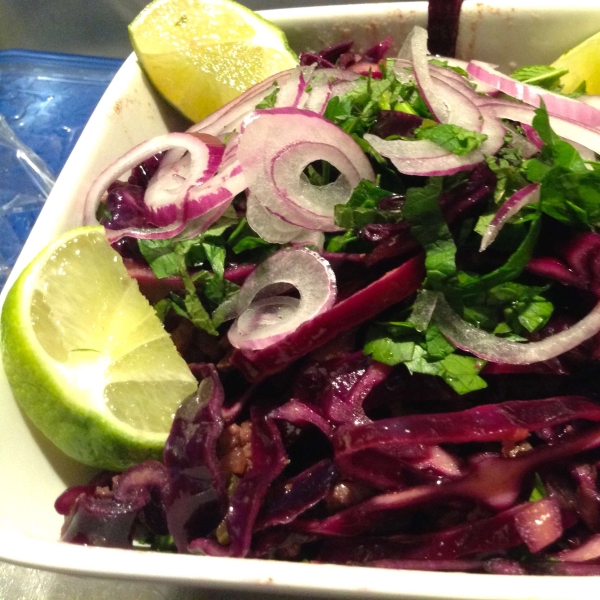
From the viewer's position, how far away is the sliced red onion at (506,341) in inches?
39.8

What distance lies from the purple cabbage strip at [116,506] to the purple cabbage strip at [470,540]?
350mm

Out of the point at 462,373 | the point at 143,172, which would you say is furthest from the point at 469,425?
the point at 143,172

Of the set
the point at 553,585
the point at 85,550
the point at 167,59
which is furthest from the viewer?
the point at 167,59

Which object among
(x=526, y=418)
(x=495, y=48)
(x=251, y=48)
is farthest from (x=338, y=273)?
(x=495, y=48)

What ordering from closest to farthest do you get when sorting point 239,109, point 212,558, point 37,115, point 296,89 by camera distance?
point 212,558 → point 296,89 → point 239,109 → point 37,115

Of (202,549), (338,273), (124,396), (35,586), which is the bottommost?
(35,586)

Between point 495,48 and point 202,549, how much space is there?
1475 mm

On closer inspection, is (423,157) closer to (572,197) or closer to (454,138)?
(454,138)

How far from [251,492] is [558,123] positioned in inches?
37.5

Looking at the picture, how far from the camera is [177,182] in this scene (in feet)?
4.29

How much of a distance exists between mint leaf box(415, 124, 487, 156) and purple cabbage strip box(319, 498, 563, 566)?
2.08 feet

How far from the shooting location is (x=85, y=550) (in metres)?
0.95

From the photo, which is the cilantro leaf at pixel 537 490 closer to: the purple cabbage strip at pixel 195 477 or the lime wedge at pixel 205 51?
the purple cabbage strip at pixel 195 477

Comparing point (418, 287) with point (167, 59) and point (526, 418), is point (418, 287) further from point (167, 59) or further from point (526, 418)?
point (167, 59)
